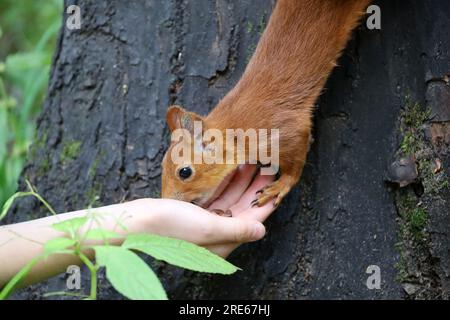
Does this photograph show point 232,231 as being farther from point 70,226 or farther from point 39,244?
point 70,226

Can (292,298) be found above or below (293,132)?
below

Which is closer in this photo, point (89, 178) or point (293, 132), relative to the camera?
point (293, 132)

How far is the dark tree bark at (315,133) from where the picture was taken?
6.43 ft

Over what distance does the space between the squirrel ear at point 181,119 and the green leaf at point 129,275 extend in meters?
1.08

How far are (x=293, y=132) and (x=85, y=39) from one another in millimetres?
825

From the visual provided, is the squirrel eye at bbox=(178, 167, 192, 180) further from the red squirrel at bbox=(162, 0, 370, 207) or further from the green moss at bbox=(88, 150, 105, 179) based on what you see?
the green moss at bbox=(88, 150, 105, 179)

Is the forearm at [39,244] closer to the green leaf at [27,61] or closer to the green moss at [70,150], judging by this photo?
the green moss at [70,150]

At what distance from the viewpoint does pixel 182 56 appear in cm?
221

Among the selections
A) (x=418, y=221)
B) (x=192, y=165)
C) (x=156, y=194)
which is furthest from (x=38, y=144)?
(x=418, y=221)

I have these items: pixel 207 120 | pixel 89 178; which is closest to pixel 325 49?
pixel 207 120

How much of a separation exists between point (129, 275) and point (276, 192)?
1.12 meters

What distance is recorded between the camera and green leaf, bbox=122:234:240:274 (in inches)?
41.1

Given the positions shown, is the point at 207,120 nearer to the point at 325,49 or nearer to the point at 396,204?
the point at 325,49
